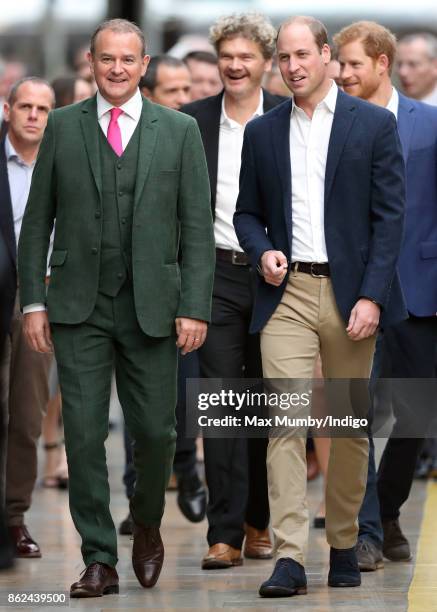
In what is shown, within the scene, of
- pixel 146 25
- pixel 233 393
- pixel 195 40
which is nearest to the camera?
pixel 233 393

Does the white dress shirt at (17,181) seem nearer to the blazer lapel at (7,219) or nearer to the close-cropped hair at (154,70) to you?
the blazer lapel at (7,219)

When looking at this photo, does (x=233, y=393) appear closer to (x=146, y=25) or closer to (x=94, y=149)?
(x=94, y=149)

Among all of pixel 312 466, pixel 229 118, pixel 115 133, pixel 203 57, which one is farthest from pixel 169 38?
pixel 115 133

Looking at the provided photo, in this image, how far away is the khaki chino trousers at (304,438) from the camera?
6.31 metres

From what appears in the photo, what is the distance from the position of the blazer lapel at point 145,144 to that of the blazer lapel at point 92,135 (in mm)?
150

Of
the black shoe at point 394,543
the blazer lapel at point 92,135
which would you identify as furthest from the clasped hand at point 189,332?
the black shoe at point 394,543

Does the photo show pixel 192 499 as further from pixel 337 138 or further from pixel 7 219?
pixel 337 138

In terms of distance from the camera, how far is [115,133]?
6.42m

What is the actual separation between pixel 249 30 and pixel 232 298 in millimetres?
1272

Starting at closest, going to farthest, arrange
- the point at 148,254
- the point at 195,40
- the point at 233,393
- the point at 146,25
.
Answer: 1. the point at 148,254
2. the point at 233,393
3. the point at 195,40
4. the point at 146,25

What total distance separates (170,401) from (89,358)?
0.38 metres

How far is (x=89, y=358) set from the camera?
6344mm

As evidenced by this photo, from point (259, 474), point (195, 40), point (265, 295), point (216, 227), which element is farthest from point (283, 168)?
point (195, 40)

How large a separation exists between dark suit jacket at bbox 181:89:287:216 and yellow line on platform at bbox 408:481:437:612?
180 cm
